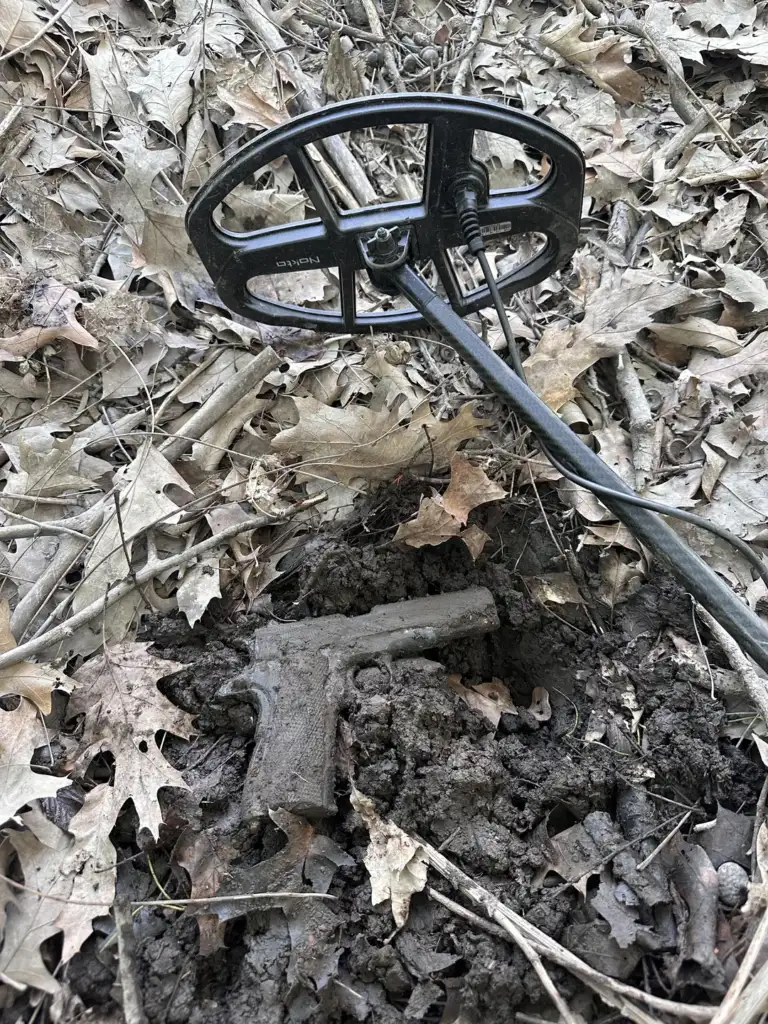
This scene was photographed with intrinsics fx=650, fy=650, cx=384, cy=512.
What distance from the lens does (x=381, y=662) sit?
185 cm

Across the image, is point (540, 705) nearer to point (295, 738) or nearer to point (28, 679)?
point (295, 738)

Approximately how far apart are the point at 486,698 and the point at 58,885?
122cm

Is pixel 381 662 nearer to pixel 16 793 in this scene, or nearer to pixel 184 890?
pixel 184 890

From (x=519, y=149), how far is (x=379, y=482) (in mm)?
1850

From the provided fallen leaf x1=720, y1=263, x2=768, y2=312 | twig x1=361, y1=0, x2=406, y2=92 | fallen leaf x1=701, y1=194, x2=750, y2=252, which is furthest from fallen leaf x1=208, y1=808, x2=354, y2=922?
twig x1=361, y1=0, x2=406, y2=92

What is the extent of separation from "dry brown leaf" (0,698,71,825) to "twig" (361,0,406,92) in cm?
302

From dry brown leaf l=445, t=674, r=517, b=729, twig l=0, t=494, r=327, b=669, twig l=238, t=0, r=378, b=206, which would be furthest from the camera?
twig l=238, t=0, r=378, b=206

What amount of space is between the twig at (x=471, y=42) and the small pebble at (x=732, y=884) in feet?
10.5

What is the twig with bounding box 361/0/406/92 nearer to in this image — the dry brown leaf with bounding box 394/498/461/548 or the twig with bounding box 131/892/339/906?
the dry brown leaf with bounding box 394/498/461/548

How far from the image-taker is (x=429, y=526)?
1999mm

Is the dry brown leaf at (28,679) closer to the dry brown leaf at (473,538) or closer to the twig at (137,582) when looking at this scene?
the twig at (137,582)

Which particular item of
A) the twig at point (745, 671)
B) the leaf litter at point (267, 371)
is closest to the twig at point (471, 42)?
the leaf litter at point (267, 371)

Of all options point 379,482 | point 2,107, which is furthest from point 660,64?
point 2,107

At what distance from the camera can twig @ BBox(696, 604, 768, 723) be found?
1716 millimetres
